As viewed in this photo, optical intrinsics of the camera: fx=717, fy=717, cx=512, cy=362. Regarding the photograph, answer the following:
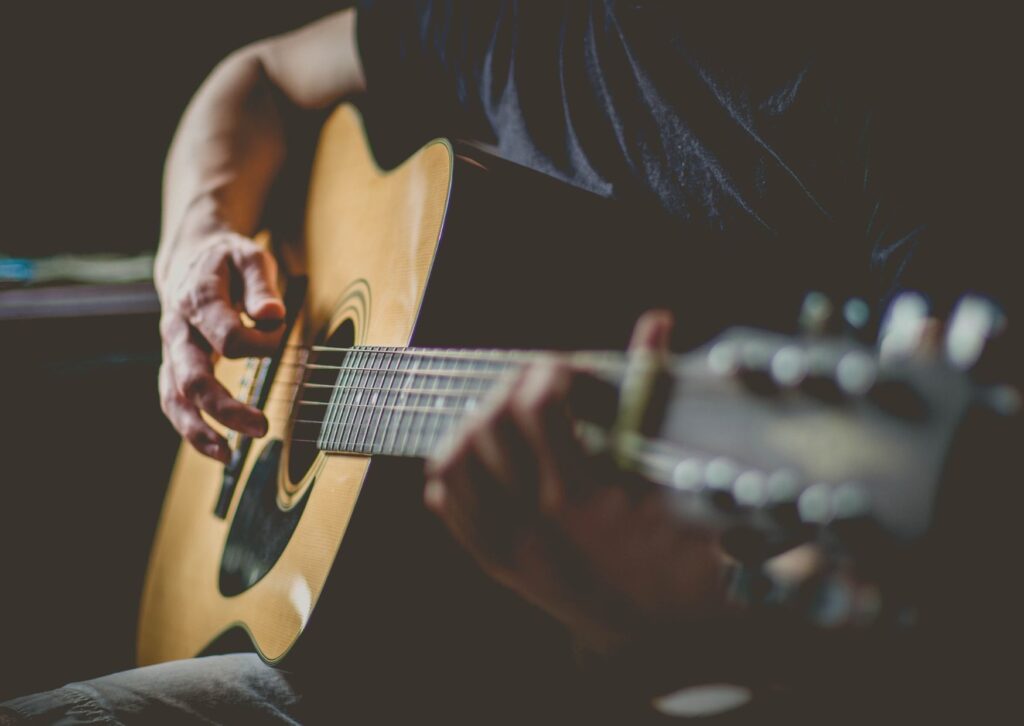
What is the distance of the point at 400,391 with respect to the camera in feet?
2.05

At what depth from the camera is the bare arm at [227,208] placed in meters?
0.91

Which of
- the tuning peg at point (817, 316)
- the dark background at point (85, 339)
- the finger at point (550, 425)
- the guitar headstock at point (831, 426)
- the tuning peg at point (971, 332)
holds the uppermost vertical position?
the tuning peg at point (971, 332)

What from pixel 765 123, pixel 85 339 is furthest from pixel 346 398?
pixel 85 339

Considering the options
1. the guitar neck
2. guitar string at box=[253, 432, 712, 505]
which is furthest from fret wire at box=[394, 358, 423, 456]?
guitar string at box=[253, 432, 712, 505]

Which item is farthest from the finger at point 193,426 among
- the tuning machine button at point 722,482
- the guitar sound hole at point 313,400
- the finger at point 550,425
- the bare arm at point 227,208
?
the tuning machine button at point 722,482

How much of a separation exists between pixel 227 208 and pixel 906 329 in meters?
1.07

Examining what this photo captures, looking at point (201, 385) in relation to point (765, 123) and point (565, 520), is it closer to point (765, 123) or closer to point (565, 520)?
point (565, 520)

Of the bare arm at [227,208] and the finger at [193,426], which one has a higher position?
the bare arm at [227,208]

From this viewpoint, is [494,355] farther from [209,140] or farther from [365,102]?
[209,140]

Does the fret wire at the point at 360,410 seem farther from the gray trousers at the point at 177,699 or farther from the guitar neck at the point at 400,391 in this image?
the gray trousers at the point at 177,699

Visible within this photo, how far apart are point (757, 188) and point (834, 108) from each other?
0.41 ft

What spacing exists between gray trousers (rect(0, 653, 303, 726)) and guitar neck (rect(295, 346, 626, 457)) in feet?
0.91

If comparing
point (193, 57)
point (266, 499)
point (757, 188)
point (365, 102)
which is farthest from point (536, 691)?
point (193, 57)

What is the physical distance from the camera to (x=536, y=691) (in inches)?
29.7
